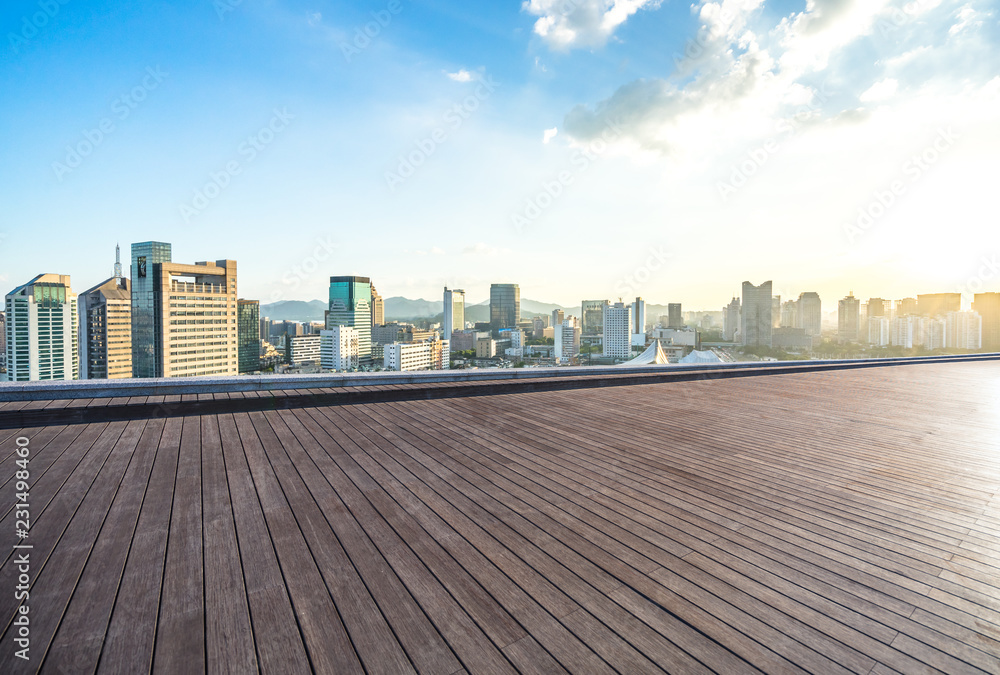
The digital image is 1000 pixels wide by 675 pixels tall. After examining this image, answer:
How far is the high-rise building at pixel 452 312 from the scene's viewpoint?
9819 cm

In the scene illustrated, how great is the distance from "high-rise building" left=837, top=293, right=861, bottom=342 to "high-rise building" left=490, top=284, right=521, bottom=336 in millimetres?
93774

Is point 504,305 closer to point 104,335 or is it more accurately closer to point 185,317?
point 185,317

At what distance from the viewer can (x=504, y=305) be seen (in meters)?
124

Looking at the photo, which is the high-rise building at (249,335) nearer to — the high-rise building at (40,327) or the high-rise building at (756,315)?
the high-rise building at (40,327)

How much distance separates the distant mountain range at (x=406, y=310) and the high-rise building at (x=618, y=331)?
37162 millimetres

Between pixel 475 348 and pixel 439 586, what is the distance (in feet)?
245

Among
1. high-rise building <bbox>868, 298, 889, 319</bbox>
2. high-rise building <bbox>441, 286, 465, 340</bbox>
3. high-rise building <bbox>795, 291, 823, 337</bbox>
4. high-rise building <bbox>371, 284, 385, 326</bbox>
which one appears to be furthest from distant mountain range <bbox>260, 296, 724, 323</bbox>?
high-rise building <bbox>868, 298, 889, 319</bbox>

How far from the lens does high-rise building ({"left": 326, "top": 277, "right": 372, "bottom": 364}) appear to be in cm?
7862

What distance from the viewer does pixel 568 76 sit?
8688 mm

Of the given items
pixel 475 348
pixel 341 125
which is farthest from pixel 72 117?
pixel 475 348

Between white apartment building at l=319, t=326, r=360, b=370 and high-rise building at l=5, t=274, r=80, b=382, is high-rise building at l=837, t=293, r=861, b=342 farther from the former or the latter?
white apartment building at l=319, t=326, r=360, b=370

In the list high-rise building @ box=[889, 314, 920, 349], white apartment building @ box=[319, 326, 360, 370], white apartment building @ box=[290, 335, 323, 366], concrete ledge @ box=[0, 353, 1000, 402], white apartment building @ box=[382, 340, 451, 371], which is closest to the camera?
concrete ledge @ box=[0, 353, 1000, 402]

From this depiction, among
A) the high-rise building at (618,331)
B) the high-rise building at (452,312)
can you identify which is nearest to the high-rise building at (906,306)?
the high-rise building at (618,331)

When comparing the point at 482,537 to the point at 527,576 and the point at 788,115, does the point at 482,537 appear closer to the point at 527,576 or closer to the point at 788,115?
the point at 527,576
